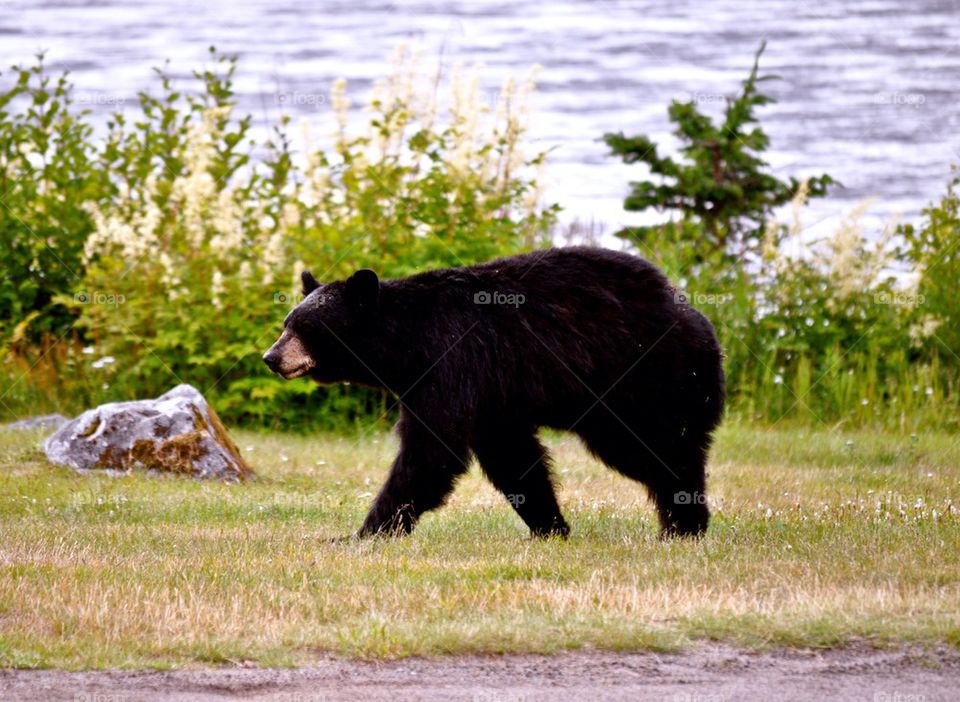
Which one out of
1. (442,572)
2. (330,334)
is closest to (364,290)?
(330,334)

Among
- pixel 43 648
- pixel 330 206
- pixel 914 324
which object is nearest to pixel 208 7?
pixel 330 206

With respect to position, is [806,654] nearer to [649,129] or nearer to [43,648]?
[43,648]

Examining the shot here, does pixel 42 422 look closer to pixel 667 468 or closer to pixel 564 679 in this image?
pixel 667 468

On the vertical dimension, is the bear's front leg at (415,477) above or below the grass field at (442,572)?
above

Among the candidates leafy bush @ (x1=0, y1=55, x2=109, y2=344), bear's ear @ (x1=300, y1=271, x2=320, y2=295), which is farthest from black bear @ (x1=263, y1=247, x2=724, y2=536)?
leafy bush @ (x1=0, y1=55, x2=109, y2=344)

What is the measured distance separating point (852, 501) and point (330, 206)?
22.2ft

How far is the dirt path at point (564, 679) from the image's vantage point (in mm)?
4941

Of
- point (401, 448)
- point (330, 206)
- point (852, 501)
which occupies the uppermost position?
point (330, 206)

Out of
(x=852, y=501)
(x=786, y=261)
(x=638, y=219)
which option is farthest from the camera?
(x=638, y=219)

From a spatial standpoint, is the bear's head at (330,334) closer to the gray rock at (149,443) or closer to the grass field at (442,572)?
the grass field at (442,572)

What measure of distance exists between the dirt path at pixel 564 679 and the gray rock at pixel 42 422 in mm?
8024

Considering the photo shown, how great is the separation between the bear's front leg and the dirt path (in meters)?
2.26

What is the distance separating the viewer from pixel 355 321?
7949mm

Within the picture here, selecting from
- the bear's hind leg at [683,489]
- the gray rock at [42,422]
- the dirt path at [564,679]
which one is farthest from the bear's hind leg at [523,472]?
the gray rock at [42,422]
